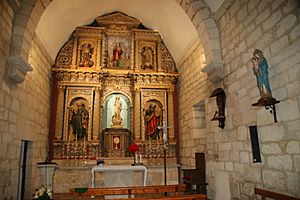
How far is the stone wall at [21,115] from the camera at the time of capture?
451cm

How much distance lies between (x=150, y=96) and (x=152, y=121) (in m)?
0.91

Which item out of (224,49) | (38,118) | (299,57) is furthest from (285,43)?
(38,118)

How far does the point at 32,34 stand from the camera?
528cm

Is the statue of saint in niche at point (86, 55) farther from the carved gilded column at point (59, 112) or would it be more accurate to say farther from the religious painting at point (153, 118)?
the religious painting at point (153, 118)

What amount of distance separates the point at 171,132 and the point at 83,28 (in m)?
4.95

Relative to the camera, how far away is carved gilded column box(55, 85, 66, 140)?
8109 millimetres

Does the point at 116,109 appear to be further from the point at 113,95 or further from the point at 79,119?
the point at 79,119

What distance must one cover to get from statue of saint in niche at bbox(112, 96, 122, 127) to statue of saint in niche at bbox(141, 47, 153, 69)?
1581 millimetres

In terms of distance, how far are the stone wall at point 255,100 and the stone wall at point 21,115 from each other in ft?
13.7

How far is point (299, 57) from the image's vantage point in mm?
3055

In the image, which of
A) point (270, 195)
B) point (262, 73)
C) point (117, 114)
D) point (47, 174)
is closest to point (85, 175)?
point (47, 174)

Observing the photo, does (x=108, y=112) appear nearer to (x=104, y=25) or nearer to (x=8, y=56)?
(x=104, y=25)

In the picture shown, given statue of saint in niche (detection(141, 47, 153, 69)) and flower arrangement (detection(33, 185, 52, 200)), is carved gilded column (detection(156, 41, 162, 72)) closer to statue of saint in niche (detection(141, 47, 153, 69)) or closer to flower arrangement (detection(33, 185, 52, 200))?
statue of saint in niche (detection(141, 47, 153, 69))

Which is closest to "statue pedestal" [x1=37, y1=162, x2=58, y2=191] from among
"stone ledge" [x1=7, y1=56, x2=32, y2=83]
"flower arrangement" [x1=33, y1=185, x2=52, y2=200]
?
"stone ledge" [x1=7, y1=56, x2=32, y2=83]
